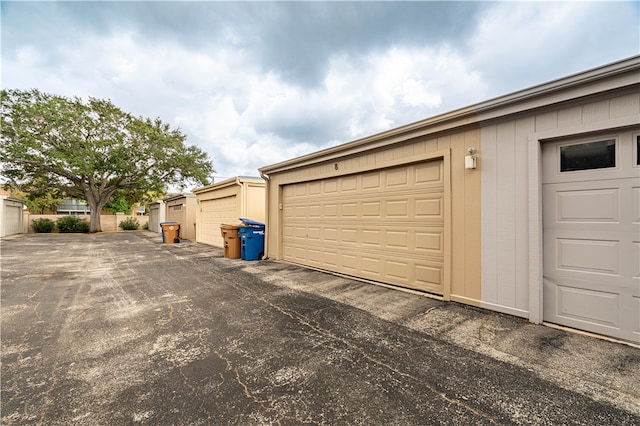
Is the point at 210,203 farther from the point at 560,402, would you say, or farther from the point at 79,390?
the point at 560,402

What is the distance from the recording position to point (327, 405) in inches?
70.0

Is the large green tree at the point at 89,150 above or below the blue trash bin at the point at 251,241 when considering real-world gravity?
above

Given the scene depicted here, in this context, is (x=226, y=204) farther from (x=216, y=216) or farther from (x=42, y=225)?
(x=42, y=225)

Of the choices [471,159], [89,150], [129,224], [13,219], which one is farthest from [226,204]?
[129,224]

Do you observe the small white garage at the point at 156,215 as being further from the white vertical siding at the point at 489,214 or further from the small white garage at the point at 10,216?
the white vertical siding at the point at 489,214

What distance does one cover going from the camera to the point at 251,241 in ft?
25.9

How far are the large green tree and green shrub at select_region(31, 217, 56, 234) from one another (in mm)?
2554

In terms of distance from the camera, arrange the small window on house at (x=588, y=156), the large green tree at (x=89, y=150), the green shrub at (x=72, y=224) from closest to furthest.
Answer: the small window on house at (x=588, y=156) → the large green tree at (x=89, y=150) → the green shrub at (x=72, y=224)

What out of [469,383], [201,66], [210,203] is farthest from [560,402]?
[210,203]

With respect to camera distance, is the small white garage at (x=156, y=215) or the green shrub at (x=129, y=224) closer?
the small white garage at (x=156, y=215)

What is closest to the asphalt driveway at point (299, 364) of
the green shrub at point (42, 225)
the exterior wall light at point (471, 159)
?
the exterior wall light at point (471, 159)

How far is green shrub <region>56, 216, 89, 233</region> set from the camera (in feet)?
67.5

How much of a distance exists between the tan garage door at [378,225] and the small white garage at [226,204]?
3475mm

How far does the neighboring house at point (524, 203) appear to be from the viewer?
2.72 metres
